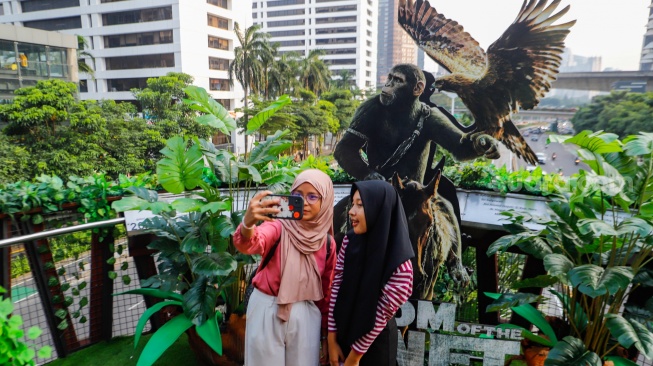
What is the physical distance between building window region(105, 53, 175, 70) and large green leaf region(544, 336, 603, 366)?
25678mm

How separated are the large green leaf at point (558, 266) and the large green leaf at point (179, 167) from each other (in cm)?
189

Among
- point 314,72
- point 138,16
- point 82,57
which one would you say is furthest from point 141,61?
point 314,72

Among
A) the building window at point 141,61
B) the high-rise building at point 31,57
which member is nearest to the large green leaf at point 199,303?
the high-rise building at point 31,57

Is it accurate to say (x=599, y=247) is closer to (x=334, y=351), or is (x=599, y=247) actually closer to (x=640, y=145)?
(x=640, y=145)

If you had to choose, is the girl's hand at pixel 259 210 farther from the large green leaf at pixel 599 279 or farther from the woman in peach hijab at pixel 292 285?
the large green leaf at pixel 599 279

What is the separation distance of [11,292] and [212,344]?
1.42 metres

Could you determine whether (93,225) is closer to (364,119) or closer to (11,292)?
(11,292)

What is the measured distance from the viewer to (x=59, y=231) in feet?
7.45

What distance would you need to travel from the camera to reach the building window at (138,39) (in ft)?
78.5

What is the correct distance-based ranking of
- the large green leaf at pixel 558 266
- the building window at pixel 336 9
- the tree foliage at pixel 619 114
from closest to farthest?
the large green leaf at pixel 558 266 → the tree foliage at pixel 619 114 → the building window at pixel 336 9

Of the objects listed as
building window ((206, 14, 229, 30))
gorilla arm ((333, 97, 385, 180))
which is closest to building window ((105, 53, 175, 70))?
building window ((206, 14, 229, 30))

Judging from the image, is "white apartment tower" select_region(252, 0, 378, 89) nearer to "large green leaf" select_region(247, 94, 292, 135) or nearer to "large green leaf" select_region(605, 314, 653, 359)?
"large green leaf" select_region(247, 94, 292, 135)

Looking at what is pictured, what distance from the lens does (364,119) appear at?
3049 mm

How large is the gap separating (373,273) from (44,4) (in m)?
32.6
